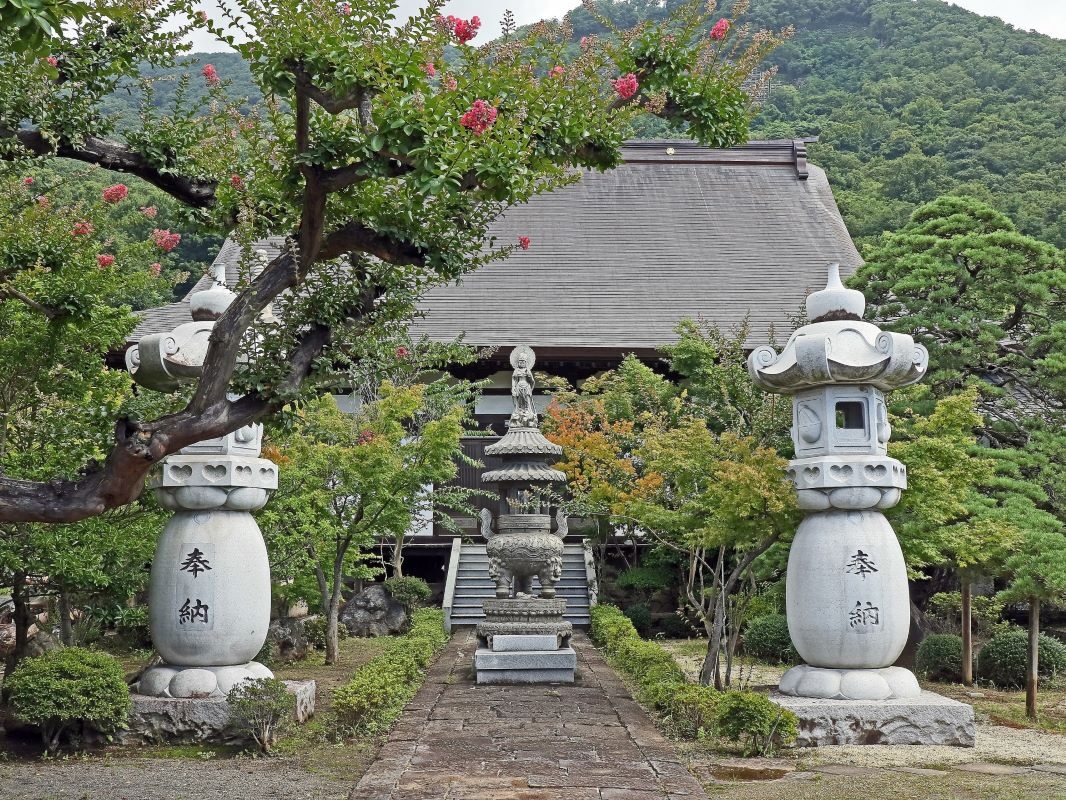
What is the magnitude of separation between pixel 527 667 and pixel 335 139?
7.35 m

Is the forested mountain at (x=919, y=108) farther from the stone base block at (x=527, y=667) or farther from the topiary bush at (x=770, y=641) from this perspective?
the stone base block at (x=527, y=667)

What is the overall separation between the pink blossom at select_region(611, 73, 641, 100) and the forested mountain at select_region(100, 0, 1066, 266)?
24.3 meters

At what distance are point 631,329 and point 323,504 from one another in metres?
8.75

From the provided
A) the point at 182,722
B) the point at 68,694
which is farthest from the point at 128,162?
the point at 182,722

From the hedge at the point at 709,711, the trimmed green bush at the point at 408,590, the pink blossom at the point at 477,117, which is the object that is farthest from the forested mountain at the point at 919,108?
the pink blossom at the point at 477,117

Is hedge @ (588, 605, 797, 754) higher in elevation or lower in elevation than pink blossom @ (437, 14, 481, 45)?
lower

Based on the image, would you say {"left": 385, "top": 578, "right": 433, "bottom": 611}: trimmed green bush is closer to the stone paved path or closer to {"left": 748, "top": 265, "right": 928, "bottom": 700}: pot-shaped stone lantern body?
the stone paved path

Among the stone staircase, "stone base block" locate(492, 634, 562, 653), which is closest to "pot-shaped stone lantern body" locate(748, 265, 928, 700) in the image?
"stone base block" locate(492, 634, 562, 653)

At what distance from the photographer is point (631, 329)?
66.1ft

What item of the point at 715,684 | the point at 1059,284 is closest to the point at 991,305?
the point at 1059,284

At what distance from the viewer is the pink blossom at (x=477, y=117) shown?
527 cm

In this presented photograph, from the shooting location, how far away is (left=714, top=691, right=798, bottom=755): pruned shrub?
8.01 metres

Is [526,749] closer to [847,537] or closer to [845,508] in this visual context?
[847,537]

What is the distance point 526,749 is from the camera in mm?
8086
